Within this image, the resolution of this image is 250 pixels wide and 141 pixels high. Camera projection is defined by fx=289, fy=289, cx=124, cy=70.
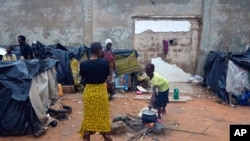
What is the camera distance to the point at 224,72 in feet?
30.7

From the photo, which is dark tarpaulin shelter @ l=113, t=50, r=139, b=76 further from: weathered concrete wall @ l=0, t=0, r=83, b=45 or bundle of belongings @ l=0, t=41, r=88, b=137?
bundle of belongings @ l=0, t=41, r=88, b=137

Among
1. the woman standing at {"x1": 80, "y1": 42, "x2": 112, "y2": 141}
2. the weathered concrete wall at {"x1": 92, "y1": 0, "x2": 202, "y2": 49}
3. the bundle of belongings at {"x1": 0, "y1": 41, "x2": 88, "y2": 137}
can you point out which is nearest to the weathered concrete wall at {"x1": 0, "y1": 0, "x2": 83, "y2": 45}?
the weathered concrete wall at {"x1": 92, "y1": 0, "x2": 202, "y2": 49}

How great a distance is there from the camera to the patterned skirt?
4852 mm

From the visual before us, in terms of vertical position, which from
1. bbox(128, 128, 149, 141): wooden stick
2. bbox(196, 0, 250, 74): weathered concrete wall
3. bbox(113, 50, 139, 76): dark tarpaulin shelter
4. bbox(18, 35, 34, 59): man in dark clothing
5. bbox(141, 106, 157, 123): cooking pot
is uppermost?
bbox(196, 0, 250, 74): weathered concrete wall

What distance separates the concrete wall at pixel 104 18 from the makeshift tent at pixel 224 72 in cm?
176

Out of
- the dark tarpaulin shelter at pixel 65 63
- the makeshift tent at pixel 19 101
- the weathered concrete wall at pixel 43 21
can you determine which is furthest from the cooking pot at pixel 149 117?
the weathered concrete wall at pixel 43 21

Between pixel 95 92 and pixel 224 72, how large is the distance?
585cm

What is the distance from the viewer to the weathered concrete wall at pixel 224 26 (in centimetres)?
1152

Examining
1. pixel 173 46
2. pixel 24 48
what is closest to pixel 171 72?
pixel 173 46

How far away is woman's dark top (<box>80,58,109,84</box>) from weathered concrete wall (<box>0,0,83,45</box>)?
23.4 feet

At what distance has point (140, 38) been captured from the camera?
1173 cm

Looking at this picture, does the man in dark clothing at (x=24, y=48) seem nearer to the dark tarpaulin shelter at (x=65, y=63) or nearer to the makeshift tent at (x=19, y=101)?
the dark tarpaulin shelter at (x=65, y=63)

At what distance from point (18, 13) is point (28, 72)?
20.7 feet

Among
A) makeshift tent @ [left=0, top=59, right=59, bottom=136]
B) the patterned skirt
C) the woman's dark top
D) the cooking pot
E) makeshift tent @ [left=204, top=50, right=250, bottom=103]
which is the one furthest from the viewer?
makeshift tent @ [left=204, top=50, right=250, bottom=103]
